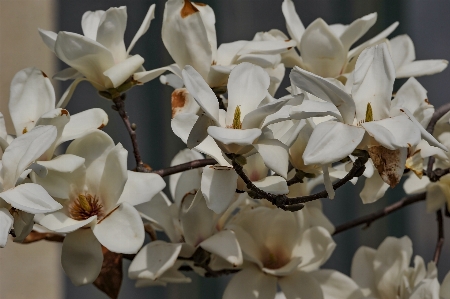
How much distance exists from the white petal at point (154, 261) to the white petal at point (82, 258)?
0.12 feet

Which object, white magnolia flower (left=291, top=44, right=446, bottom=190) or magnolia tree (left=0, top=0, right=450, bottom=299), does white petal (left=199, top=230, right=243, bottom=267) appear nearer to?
magnolia tree (left=0, top=0, right=450, bottom=299)

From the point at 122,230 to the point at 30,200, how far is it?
49 millimetres

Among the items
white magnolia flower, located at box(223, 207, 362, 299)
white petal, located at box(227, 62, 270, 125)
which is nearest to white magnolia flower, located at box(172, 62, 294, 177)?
white petal, located at box(227, 62, 270, 125)

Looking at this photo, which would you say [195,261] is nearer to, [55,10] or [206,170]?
[206,170]

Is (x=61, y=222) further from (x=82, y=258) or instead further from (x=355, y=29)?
(x=355, y=29)

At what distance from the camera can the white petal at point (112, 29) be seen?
1.13 feet

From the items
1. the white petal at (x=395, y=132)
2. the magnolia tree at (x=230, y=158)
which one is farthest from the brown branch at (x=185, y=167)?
the white petal at (x=395, y=132)

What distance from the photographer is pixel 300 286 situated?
0.38 m

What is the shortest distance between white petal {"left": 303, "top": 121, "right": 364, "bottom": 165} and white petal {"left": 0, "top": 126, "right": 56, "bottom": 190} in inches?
4.4

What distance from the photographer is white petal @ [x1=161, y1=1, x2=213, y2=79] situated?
0.34m

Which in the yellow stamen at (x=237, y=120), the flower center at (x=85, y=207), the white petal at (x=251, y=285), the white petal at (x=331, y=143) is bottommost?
the white petal at (x=251, y=285)

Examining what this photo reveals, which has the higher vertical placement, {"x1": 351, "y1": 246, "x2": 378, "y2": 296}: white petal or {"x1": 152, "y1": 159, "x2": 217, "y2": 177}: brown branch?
{"x1": 152, "y1": 159, "x2": 217, "y2": 177}: brown branch

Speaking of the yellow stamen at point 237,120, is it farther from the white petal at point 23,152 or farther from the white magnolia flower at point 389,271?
the white magnolia flower at point 389,271

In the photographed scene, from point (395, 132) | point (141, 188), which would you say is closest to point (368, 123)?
point (395, 132)
